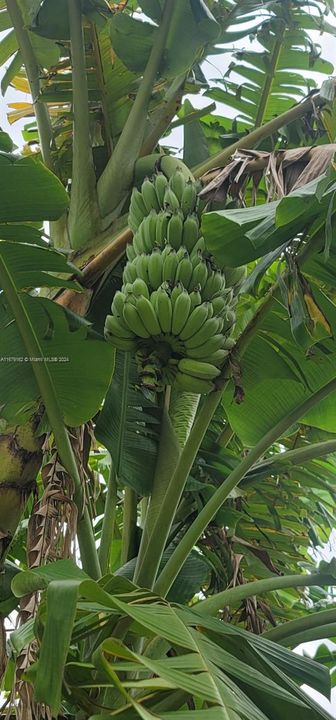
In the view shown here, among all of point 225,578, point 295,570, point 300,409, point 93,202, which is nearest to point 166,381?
point 300,409

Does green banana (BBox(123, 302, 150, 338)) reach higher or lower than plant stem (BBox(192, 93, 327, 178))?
lower

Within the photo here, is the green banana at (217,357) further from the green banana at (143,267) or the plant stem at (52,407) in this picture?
the plant stem at (52,407)

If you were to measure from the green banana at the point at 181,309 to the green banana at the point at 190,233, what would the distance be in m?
0.10

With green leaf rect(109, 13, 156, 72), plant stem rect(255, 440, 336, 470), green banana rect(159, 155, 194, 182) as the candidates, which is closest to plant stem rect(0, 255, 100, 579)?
green banana rect(159, 155, 194, 182)

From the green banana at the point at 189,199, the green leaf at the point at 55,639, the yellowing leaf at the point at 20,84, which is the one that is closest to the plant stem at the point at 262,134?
the green banana at the point at 189,199

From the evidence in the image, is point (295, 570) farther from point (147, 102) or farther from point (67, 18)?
point (67, 18)

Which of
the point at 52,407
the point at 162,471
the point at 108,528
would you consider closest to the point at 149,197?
the point at 52,407

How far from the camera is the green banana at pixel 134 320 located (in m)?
1.00

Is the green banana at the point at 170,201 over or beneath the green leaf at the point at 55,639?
over

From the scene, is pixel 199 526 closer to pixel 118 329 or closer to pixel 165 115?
pixel 118 329

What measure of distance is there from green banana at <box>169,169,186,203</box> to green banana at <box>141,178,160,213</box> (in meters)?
0.03

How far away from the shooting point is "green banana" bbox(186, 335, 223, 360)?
3.36ft

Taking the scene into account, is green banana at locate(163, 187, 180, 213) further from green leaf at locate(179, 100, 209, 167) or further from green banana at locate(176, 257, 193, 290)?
green leaf at locate(179, 100, 209, 167)

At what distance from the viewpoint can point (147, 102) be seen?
1.35m
